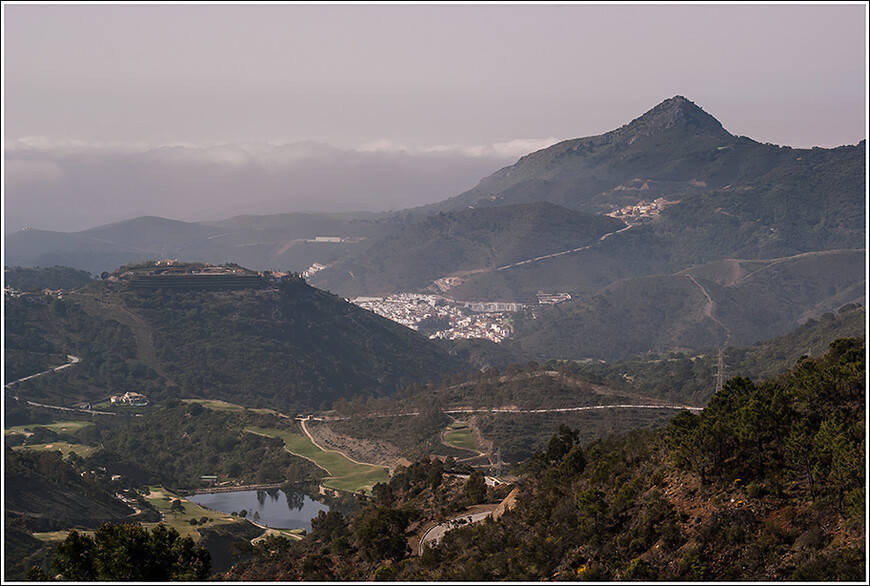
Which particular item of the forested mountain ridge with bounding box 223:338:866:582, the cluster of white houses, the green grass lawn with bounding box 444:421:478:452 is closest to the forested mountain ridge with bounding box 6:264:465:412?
the cluster of white houses

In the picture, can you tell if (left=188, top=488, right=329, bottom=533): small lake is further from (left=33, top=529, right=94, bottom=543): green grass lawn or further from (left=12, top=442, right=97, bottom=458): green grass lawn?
(left=33, top=529, right=94, bottom=543): green grass lawn

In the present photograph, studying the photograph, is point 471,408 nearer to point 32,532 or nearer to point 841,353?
point 32,532

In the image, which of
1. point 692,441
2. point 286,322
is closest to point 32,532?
point 692,441

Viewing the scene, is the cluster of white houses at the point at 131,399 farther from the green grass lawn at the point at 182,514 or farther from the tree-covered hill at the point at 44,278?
the green grass lawn at the point at 182,514

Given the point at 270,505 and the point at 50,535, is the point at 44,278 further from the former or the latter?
the point at 50,535

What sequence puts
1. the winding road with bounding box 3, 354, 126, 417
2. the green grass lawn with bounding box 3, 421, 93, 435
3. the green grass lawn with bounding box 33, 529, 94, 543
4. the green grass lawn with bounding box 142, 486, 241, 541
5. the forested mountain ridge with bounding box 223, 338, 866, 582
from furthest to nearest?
the winding road with bounding box 3, 354, 126, 417 < the green grass lawn with bounding box 3, 421, 93, 435 < the green grass lawn with bounding box 142, 486, 241, 541 < the green grass lawn with bounding box 33, 529, 94, 543 < the forested mountain ridge with bounding box 223, 338, 866, 582

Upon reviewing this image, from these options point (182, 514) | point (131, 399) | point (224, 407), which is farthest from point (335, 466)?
point (131, 399)
